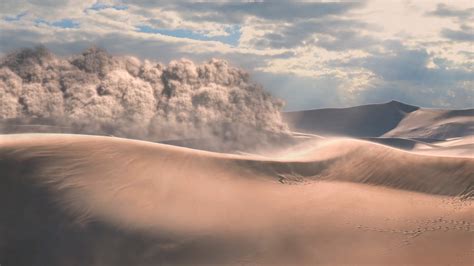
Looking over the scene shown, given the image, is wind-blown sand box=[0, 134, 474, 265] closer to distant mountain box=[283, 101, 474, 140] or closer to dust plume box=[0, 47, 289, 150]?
dust plume box=[0, 47, 289, 150]

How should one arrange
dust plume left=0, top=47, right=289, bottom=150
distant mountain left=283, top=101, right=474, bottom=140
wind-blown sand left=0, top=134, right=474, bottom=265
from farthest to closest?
distant mountain left=283, top=101, right=474, bottom=140 < dust plume left=0, top=47, right=289, bottom=150 < wind-blown sand left=0, top=134, right=474, bottom=265

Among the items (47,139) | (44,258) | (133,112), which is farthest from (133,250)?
(133,112)

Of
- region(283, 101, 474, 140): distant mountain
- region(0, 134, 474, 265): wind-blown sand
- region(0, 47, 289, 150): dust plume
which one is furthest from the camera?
region(283, 101, 474, 140): distant mountain

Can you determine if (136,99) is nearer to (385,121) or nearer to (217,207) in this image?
(217,207)

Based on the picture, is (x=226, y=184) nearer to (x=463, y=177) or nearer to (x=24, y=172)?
(x=24, y=172)

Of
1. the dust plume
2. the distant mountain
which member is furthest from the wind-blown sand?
the distant mountain

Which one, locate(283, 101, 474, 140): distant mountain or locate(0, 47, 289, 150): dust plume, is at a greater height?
locate(0, 47, 289, 150): dust plume

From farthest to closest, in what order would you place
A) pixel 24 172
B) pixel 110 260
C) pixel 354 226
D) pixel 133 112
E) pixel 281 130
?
pixel 281 130
pixel 133 112
pixel 24 172
pixel 354 226
pixel 110 260
